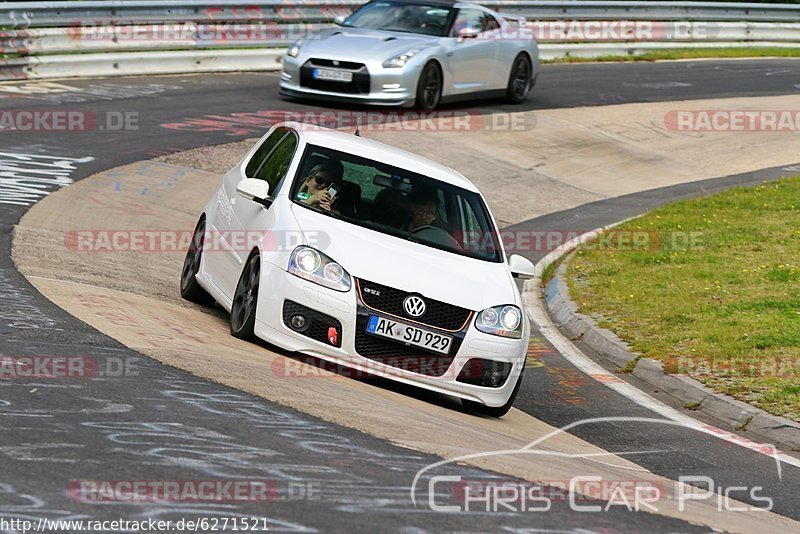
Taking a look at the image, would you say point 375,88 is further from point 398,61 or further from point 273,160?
point 273,160

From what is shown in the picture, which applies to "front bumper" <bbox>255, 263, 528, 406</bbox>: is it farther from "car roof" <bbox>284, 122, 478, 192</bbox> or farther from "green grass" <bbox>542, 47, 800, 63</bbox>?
"green grass" <bbox>542, 47, 800, 63</bbox>

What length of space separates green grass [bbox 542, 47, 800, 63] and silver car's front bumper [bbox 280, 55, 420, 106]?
10072 millimetres

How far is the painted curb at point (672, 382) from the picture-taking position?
30.2ft

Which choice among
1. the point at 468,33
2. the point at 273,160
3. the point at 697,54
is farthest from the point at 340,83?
the point at 697,54

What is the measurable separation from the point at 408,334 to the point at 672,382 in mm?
2949

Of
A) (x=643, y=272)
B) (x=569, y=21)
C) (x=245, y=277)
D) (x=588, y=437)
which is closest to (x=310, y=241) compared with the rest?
(x=245, y=277)

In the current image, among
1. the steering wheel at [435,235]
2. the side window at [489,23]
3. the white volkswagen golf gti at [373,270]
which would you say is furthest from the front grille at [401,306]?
the side window at [489,23]

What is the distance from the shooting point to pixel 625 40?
1255 inches

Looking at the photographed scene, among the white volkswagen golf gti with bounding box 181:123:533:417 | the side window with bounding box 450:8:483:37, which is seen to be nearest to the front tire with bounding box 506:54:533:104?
the side window with bounding box 450:8:483:37

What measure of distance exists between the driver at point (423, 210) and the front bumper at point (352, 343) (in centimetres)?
124

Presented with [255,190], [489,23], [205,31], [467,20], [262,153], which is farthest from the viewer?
[205,31]

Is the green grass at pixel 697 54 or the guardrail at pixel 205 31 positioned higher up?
the guardrail at pixel 205 31

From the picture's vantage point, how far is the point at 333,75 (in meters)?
20.2

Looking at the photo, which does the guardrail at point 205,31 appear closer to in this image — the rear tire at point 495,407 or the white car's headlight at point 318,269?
the white car's headlight at point 318,269
